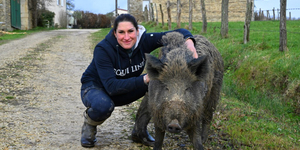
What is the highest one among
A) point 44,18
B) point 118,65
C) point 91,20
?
point 91,20

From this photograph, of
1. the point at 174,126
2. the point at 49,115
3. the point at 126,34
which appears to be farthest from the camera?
the point at 49,115

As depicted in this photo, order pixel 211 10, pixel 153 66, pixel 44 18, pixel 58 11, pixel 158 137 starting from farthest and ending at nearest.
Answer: pixel 58 11, pixel 44 18, pixel 211 10, pixel 158 137, pixel 153 66

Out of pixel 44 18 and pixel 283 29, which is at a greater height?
pixel 44 18

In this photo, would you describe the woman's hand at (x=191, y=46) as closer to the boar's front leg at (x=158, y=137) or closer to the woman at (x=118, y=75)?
the woman at (x=118, y=75)

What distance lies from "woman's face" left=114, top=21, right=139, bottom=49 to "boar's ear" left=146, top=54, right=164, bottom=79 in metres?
0.92

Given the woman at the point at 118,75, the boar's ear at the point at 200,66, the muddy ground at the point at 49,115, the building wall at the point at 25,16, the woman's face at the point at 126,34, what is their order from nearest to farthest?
1. the boar's ear at the point at 200,66
2. the woman at the point at 118,75
3. the woman's face at the point at 126,34
4. the muddy ground at the point at 49,115
5. the building wall at the point at 25,16

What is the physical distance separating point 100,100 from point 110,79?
0.35 m

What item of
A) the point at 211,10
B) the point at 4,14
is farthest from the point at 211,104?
the point at 211,10

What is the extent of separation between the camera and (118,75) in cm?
482

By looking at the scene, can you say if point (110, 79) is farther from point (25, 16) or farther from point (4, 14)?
point (25, 16)

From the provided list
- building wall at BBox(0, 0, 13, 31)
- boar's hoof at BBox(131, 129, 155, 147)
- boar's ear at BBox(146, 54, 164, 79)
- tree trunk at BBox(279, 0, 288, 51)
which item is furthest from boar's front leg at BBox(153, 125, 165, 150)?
building wall at BBox(0, 0, 13, 31)

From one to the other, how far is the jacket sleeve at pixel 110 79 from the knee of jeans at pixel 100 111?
20cm

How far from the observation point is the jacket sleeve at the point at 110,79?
171 inches

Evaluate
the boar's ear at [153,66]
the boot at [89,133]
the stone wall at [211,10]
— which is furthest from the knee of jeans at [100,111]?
the stone wall at [211,10]
